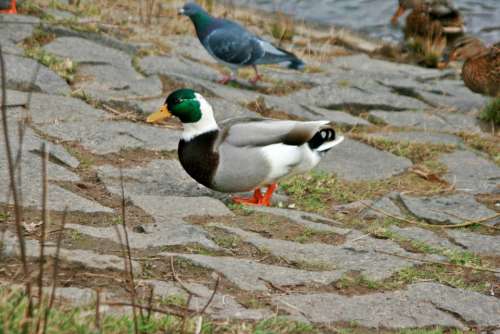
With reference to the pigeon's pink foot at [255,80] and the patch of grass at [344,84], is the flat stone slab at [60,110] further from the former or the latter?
the patch of grass at [344,84]

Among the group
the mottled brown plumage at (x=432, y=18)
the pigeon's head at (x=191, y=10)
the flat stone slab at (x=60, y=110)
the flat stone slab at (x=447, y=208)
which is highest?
the flat stone slab at (x=60, y=110)

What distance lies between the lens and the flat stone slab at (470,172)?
539cm

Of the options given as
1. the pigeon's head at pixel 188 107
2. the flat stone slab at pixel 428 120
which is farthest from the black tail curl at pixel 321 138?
the flat stone slab at pixel 428 120

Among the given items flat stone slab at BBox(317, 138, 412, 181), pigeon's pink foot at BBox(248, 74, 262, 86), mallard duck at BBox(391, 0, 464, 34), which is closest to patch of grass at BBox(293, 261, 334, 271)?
flat stone slab at BBox(317, 138, 412, 181)

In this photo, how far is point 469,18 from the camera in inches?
573

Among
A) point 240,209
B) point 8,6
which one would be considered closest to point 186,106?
point 240,209

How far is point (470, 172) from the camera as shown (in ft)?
18.5

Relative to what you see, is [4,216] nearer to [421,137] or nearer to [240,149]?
[240,149]

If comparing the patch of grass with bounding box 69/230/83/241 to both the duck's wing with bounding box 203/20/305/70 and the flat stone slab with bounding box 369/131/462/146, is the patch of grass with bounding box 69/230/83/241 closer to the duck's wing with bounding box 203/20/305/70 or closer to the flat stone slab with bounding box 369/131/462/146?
the flat stone slab with bounding box 369/131/462/146

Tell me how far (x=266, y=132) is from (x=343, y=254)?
3.66 ft

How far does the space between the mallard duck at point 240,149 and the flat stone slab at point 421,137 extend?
1212 mm

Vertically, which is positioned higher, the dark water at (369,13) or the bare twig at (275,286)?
the bare twig at (275,286)

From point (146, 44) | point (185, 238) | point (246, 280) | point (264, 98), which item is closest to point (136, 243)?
point (185, 238)

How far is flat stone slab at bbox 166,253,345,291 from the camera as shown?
340cm
